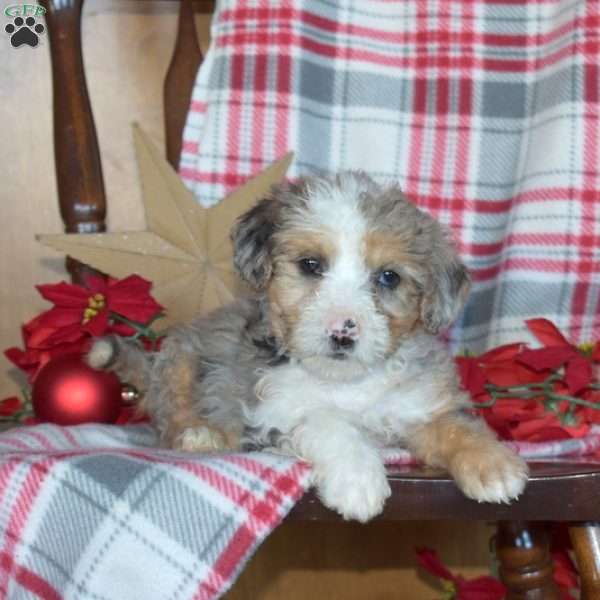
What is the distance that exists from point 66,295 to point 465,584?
1.43 metres

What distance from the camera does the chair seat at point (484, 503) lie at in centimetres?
153

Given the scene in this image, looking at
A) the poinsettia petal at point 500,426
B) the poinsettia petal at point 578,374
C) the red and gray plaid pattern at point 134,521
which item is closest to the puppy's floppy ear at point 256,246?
the red and gray plaid pattern at point 134,521

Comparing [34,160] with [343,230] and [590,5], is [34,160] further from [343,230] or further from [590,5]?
[590,5]

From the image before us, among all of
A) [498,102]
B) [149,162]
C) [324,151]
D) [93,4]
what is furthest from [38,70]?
[498,102]

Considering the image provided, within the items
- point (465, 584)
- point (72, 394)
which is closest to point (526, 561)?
point (465, 584)

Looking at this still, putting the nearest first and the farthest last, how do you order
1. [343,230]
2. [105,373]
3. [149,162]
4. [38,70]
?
[343,230]
[105,373]
[149,162]
[38,70]

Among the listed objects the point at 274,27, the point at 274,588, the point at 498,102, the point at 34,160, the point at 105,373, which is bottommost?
the point at 274,588

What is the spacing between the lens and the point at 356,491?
1562 mm

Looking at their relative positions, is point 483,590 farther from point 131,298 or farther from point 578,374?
A: point 131,298

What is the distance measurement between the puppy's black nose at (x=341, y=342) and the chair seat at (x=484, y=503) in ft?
1.08

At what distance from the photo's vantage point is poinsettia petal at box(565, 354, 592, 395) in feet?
7.32

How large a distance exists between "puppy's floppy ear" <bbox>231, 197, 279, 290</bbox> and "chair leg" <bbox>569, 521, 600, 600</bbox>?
0.83 meters

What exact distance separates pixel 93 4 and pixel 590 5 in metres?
1.59

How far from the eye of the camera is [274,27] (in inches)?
112
